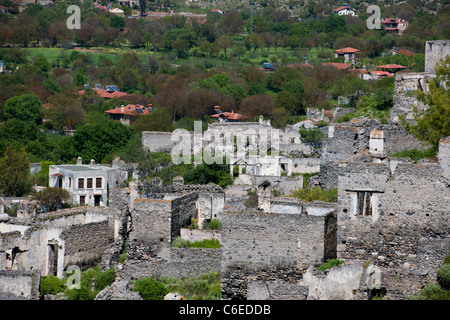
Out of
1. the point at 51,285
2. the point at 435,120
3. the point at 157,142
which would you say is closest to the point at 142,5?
the point at 157,142

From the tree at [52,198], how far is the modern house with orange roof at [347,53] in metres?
76.2

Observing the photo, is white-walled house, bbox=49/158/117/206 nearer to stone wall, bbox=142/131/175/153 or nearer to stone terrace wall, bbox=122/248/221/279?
stone wall, bbox=142/131/175/153

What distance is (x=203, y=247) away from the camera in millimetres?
27734

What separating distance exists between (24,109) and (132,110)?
385 inches

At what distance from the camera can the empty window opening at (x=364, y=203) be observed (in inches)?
905

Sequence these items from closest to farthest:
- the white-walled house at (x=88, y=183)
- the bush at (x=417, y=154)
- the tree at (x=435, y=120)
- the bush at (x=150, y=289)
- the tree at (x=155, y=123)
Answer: the bush at (x=150, y=289), the tree at (x=435, y=120), the bush at (x=417, y=154), the white-walled house at (x=88, y=183), the tree at (x=155, y=123)

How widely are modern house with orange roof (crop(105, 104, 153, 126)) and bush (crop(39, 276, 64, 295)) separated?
47.4 meters

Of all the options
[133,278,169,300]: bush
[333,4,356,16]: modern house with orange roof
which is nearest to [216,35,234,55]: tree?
[333,4,356,16]: modern house with orange roof

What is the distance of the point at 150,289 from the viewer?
82.8ft

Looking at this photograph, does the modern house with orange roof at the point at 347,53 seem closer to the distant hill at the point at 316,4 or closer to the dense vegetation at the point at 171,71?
the dense vegetation at the point at 171,71

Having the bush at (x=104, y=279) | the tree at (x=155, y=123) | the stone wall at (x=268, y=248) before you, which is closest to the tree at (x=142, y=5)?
the tree at (x=155, y=123)

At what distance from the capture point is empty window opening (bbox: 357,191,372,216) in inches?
905

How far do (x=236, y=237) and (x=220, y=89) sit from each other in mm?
65728
